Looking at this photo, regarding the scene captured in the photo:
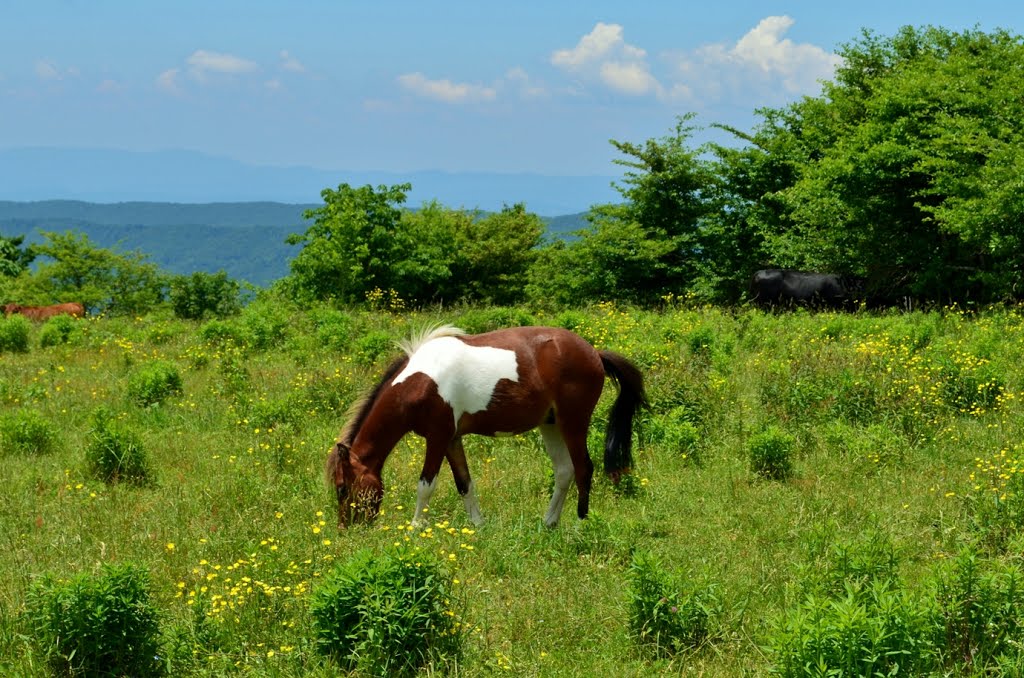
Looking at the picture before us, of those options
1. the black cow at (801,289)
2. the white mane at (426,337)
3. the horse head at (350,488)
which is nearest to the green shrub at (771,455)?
the white mane at (426,337)

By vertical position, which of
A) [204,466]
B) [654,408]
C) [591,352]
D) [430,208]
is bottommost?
[204,466]

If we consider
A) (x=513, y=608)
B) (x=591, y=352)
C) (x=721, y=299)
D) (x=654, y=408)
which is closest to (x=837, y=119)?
(x=721, y=299)

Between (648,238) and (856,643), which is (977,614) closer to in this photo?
(856,643)

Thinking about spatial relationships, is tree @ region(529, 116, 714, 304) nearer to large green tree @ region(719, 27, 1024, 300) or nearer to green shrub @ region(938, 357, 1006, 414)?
large green tree @ region(719, 27, 1024, 300)

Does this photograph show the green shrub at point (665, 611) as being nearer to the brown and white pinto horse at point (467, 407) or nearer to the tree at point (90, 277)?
the brown and white pinto horse at point (467, 407)

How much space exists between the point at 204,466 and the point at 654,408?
5578 millimetres

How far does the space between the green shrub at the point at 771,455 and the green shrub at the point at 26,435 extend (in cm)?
813

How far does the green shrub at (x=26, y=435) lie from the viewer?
10102 mm

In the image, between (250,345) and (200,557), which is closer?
(200,557)

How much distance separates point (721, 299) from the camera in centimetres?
3072

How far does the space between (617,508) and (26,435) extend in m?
7.00

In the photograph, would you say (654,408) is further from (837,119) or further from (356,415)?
(837,119)

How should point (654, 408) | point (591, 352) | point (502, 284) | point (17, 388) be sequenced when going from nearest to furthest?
1. point (591, 352)
2. point (654, 408)
3. point (17, 388)
4. point (502, 284)

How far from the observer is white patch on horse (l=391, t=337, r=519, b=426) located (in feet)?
25.3
